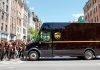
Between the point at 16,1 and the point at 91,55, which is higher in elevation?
the point at 16,1

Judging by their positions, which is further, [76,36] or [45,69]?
[76,36]

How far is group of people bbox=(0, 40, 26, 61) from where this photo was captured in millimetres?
24656

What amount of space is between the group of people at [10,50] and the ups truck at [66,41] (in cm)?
166

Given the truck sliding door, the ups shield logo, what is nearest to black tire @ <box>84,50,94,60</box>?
the ups shield logo

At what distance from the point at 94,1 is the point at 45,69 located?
67864 mm

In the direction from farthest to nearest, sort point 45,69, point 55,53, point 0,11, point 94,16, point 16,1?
point 94,16
point 16,1
point 0,11
point 55,53
point 45,69

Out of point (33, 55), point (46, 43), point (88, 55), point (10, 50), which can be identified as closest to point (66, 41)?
point (46, 43)

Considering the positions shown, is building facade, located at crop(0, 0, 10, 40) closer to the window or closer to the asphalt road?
the window

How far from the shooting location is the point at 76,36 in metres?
25.0

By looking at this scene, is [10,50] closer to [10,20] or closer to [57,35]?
[57,35]

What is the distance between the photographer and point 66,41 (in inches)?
982

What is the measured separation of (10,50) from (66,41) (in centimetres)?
479

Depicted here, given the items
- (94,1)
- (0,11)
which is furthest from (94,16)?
(0,11)

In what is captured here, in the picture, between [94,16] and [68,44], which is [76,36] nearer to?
[68,44]
